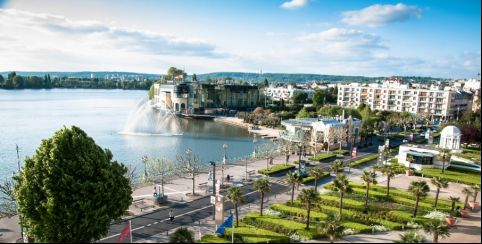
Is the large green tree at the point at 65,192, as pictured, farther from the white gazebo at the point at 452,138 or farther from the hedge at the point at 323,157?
the white gazebo at the point at 452,138

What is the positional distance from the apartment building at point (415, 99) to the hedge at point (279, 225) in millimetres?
121468

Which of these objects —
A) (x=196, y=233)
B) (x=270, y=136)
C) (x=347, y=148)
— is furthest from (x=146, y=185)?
(x=270, y=136)

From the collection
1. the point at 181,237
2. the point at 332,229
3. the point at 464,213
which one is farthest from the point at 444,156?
the point at 181,237

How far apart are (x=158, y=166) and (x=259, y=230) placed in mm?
29382

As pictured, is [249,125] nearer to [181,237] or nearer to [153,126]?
[153,126]

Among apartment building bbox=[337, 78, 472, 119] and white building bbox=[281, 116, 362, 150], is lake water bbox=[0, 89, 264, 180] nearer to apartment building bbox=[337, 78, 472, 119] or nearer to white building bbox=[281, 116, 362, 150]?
white building bbox=[281, 116, 362, 150]

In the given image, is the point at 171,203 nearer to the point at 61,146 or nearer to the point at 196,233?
the point at 196,233

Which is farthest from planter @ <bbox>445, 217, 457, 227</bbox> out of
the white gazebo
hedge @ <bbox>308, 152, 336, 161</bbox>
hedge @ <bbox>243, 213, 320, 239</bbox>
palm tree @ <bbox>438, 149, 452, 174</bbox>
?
the white gazebo

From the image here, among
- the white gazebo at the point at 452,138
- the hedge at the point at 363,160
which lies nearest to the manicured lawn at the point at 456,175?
the hedge at the point at 363,160

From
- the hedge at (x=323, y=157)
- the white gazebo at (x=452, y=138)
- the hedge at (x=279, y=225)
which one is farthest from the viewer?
the white gazebo at (x=452, y=138)

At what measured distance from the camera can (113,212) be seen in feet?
96.2

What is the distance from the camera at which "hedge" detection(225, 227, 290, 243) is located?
31.7 m

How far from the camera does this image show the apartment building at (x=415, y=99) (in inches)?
5354

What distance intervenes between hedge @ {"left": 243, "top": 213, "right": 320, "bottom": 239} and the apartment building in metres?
121
